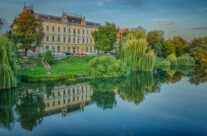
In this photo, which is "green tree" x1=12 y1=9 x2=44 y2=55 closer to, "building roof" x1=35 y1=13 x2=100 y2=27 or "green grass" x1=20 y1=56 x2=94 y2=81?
"green grass" x1=20 y1=56 x2=94 y2=81

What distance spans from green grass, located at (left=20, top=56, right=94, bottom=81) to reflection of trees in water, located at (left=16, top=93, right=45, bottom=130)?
862 centimetres

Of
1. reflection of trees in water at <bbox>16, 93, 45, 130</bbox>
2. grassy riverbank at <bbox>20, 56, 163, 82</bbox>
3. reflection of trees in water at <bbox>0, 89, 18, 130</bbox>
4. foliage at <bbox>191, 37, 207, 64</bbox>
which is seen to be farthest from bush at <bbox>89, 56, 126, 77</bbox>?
foliage at <bbox>191, 37, 207, 64</bbox>

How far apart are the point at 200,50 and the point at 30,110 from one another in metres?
62.2

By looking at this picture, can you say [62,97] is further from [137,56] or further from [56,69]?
[137,56]

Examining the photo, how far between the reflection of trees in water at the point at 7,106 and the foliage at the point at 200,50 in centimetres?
6029

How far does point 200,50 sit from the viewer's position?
209 ft

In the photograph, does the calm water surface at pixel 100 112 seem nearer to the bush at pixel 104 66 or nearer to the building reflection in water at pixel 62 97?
the building reflection in water at pixel 62 97

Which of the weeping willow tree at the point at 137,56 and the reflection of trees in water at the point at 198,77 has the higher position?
the weeping willow tree at the point at 137,56

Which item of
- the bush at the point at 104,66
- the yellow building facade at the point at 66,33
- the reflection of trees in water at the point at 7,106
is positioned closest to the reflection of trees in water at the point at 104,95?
the bush at the point at 104,66

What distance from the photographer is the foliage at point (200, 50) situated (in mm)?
63781

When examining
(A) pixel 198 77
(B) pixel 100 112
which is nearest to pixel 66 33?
(A) pixel 198 77

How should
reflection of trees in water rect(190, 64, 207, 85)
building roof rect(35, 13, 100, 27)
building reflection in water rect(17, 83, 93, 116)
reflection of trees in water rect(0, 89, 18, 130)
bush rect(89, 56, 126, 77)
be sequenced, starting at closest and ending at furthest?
reflection of trees in water rect(0, 89, 18, 130) → building reflection in water rect(17, 83, 93, 116) → reflection of trees in water rect(190, 64, 207, 85) → bush rect(89, 56, 126, 77) → building roof rect(35, 13, 100, 27)

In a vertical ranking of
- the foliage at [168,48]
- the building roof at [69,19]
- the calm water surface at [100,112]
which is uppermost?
the building roof at [69,19]

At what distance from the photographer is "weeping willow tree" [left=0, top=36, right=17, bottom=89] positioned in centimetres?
2120
